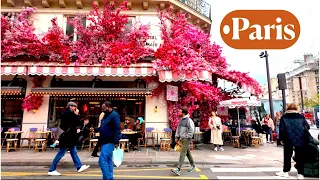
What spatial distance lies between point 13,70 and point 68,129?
6228 millimetres

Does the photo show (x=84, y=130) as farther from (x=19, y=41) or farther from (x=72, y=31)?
(x=72, y=31)

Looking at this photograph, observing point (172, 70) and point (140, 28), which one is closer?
point (172, 70)

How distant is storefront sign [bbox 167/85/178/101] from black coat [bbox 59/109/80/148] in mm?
5795

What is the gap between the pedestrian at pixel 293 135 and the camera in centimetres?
571

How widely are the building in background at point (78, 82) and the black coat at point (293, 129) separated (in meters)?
6.27

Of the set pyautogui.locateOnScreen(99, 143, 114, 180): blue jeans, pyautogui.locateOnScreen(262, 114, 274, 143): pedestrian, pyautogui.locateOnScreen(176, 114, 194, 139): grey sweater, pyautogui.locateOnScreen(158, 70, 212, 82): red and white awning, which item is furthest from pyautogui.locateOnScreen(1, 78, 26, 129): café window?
pyautogui.locateOnScreen(262, 114, 274, 143): pedestrian

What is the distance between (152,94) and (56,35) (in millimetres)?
5706

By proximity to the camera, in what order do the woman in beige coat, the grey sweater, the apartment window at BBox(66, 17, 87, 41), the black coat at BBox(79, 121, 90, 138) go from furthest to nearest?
the apartment window at BBox(66, 17, 87, 41), the woman in beige coat, the black coat at BBox(79, 121, 90, 138), the grey sweater

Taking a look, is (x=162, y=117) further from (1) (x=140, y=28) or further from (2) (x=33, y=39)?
(2) (x=33, y=39)

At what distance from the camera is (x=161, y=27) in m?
12.6

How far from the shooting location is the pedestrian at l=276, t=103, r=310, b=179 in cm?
571

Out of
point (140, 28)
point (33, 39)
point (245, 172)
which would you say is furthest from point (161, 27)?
point (245, 172)

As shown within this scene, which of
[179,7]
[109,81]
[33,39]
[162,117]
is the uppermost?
[179,7]

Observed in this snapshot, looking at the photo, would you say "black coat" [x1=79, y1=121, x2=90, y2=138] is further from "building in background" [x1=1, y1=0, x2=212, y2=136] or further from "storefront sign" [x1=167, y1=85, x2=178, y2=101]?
"storefront sign" [x1=167, y1=85, x2=178, y2=101]
